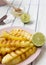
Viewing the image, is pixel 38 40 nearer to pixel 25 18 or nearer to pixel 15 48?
pixel 15 48

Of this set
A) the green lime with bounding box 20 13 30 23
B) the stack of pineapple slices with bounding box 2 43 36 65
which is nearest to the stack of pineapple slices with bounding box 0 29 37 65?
the stack of pineapple slices with bounding box 2 43 36 65

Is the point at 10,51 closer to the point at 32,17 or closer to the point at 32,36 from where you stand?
the point at 32,36

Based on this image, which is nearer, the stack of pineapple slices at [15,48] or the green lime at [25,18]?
the stack of pineapple slices at [15,48]

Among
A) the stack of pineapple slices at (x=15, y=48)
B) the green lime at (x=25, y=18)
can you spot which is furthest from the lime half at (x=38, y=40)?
the green lime at (x=25, y=18)

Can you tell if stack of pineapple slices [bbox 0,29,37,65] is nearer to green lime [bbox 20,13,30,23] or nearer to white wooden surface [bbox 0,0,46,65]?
white wooden surface [bbox 0,0,46,65]

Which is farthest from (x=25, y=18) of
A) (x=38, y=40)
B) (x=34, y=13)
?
(x=38, y=40)

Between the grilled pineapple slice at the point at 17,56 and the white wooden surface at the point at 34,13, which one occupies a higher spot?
the white wooden surface at the point at 34,13

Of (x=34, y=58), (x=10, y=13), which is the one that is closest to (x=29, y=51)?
(x=34, y=58)

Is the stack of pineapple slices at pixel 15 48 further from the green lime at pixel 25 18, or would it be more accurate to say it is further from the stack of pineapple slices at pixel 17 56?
the green lime at pixel 25 18

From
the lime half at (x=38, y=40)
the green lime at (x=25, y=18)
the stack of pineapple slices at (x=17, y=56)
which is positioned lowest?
the stack of pineapple slices at (x=17, y=56)

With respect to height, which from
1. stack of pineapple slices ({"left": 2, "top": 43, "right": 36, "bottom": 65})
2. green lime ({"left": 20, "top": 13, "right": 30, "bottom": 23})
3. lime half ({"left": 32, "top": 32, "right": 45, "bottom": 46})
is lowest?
stack of pineapple slices ({"left": 2, "top": 43, "right": 36, "bottom": 65})
